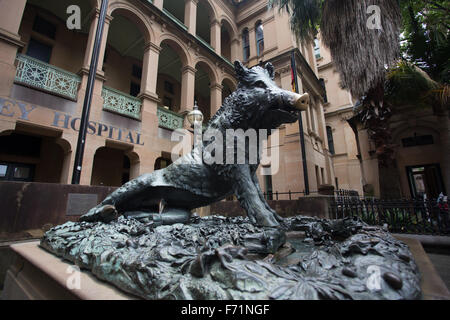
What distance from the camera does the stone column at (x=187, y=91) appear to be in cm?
1087

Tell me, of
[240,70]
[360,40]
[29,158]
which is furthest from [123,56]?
[240,70]

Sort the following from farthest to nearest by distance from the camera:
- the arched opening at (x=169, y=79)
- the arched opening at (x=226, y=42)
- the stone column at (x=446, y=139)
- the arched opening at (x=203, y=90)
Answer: the arched opening at (x=226, y=42)
the arched opening at (x=203, y=90)
the arched opening at (x=169, y=79)
the stone column at (x=446, y=139)

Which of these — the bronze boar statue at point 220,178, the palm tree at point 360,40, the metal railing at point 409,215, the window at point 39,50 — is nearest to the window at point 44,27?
the window at point 39,50

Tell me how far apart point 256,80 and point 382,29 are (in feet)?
22.0

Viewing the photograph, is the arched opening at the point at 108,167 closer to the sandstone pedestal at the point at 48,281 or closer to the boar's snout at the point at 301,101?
the sandstone pedestal at the point at 48,281

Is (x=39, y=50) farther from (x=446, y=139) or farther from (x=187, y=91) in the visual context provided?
(x=446, y=139)

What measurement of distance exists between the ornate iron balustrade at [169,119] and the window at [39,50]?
19.7ft

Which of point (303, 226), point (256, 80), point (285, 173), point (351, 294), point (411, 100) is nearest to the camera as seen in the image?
point (351, 294)

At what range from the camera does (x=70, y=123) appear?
6965 mm

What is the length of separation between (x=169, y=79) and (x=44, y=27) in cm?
705

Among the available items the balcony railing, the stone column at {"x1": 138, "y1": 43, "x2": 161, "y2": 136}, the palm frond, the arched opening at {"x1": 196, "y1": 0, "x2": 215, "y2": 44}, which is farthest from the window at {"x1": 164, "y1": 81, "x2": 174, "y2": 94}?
the palm frond

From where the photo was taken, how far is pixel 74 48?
11078 millimetres
